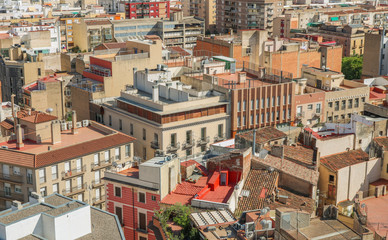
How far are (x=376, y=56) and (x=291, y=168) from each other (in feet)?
250

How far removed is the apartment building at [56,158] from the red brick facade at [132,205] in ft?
29.2

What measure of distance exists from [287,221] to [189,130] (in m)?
39.0

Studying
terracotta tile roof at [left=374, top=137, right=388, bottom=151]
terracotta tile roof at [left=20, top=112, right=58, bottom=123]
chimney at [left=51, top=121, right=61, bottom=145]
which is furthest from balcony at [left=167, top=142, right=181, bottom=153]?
terracotta tile roof at [left=374, top=137, right=388, bottom=151]

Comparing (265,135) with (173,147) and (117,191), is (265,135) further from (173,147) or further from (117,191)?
(117,191)

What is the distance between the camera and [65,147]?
6869cm

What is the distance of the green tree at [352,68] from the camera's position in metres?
138

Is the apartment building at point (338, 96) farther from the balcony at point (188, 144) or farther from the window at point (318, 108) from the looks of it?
the balcony at point (188, 144)

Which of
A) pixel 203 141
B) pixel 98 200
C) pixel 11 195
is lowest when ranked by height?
pixel 98 200

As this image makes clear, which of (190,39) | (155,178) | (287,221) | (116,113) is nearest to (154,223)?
(155,178)

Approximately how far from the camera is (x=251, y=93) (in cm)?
7944

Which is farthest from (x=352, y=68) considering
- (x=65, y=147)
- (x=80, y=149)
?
(x=65, y=147)

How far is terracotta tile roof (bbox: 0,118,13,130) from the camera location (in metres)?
79.9

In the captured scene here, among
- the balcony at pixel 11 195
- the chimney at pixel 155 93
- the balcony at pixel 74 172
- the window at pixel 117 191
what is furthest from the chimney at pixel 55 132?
the window at pixel 117 191

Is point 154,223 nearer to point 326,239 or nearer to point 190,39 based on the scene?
point 326,239
